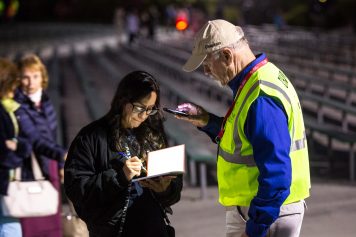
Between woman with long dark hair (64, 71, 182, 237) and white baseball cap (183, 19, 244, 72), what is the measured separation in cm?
38

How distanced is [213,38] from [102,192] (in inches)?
35.0

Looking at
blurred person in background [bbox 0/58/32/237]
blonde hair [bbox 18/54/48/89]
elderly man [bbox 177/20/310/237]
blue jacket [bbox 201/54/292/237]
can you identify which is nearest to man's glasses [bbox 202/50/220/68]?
elderly man [bbox 177/20/310/237]

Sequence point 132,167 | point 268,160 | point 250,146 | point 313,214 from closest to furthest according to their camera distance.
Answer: point 268,160 < point 250,146 < point 132,167 < point 313,214

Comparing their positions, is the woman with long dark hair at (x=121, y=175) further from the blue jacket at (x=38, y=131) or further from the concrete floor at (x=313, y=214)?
the concrete floor at (x=313, y=214)

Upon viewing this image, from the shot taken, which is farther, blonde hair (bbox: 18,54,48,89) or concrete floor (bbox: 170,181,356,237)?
concrete floor (bbox: 170,181,356,237)

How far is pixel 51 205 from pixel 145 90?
1.78 meters

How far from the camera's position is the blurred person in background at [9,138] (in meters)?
5.11

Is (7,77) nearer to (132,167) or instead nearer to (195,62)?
(132,167)

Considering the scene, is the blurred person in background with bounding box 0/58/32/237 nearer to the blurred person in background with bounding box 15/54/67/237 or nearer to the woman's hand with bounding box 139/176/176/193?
the blurred person in background with bounding box 15/54/67/237

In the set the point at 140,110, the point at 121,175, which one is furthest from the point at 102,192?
the point at 140,110

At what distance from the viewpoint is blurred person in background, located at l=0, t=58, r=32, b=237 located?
5105mm

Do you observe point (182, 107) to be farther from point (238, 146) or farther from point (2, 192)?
point (2, 192)

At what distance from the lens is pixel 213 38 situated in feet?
10.8

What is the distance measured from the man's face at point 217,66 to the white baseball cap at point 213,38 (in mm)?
27
